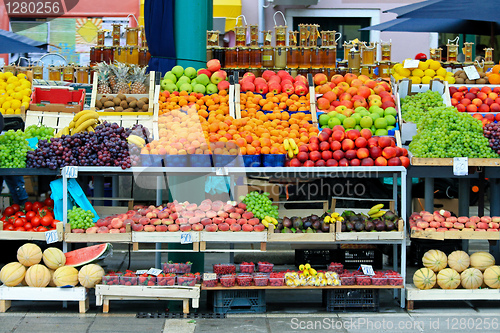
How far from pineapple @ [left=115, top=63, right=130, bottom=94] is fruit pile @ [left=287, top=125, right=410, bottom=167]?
2.65 m

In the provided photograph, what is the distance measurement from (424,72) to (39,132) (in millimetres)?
5115

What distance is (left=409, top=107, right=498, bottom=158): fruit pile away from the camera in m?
6.07

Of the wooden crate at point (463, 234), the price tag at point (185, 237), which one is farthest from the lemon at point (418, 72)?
the price tag at point (185, 237)

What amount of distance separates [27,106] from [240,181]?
10.1ft

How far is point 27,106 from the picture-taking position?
7723 millimetres

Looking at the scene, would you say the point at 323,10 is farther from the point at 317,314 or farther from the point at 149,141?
the point at 317,314

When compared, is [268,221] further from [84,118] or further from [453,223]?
[84,118]

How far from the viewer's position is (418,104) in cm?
714

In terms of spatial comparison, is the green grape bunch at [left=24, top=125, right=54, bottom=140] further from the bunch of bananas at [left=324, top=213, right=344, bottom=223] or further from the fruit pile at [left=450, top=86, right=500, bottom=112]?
the fruit pile at [left=450, top=86, right=500, bottom=112]

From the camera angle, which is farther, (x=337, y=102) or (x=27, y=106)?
(x=27, y=106)

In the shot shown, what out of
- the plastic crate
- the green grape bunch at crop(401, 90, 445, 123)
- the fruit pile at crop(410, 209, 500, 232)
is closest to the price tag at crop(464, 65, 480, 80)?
the green grape bunch at crop(401, 90, 445, 123)

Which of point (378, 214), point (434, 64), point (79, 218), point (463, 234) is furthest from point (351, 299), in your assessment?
point (434, 64)

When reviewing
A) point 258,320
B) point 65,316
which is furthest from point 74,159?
point 258,320

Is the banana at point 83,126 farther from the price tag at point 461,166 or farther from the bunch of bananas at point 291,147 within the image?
the price tag at point 461,166
